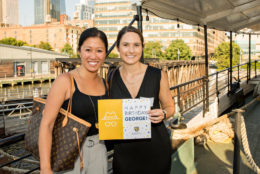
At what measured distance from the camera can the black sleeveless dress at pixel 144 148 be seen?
5.43 feet

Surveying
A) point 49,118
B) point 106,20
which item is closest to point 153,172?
point 49,118

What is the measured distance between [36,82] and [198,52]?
181ft

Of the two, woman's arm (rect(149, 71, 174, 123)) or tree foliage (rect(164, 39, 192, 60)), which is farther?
tree foliage (rect(164, 39, 192, 60))

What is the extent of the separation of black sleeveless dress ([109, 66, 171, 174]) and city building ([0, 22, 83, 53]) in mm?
94426

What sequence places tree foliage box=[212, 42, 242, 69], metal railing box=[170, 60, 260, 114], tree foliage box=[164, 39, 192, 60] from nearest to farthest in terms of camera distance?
metal railing box=[170, 60, 260, 114]
tree foliage box=[212, 42, 242, 69]
tree foliage box=[164, 39, 192, 60]

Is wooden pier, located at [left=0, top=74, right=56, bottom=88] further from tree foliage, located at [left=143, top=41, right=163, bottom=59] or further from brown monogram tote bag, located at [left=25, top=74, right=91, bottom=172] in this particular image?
brown monogram tote bag, located at [left=25, top=74, right=91, bottom=172]

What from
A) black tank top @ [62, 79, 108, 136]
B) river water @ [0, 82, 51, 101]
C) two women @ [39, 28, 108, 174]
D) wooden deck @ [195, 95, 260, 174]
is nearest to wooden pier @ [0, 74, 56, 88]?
river water @ [0, 82, 51, 101]

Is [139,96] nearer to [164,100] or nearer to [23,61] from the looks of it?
[164,100]

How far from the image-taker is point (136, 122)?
156 centimetres

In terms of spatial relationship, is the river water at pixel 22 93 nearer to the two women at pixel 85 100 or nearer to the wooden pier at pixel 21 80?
the wooden pier at pixel 21 80

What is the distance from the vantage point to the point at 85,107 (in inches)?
57.6

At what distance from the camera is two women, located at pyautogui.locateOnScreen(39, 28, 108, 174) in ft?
4.42

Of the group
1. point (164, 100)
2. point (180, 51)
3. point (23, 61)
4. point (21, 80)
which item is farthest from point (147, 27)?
point (164, 100)

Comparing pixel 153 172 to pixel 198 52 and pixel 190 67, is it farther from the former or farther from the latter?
pixel 198 52
